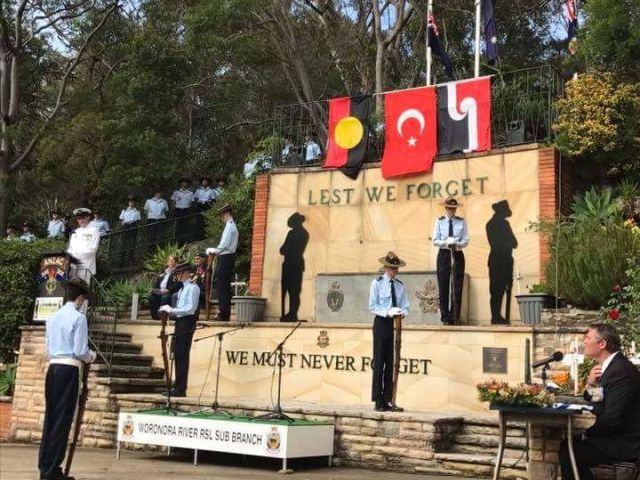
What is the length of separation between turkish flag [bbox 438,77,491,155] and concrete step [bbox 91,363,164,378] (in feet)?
20.4

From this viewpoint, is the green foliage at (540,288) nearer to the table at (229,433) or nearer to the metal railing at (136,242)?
the table at (229,433)

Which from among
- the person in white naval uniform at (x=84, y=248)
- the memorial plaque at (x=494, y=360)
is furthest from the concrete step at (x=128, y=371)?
the memorial plaque at (x=494, y=360)

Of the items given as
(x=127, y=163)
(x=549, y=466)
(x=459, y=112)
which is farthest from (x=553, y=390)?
(x=127, y=163)

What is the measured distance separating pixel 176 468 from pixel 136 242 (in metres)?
10.8

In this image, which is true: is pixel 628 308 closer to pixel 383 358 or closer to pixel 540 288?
pixel 540 288

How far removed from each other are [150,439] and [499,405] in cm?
460

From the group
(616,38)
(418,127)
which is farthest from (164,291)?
(616,38)

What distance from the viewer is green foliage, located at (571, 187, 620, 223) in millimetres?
12000

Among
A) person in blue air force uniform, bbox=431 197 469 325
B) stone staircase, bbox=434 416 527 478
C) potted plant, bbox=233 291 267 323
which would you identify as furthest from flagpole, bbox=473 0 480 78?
stone staircase, bbox=434 416 527 478

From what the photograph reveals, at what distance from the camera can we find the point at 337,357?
11.6 metres

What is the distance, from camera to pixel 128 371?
1236 cm

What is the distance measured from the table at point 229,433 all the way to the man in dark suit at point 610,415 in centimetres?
320

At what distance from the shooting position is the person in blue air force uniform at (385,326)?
377 inches

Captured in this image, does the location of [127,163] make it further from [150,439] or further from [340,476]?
[340,476]
